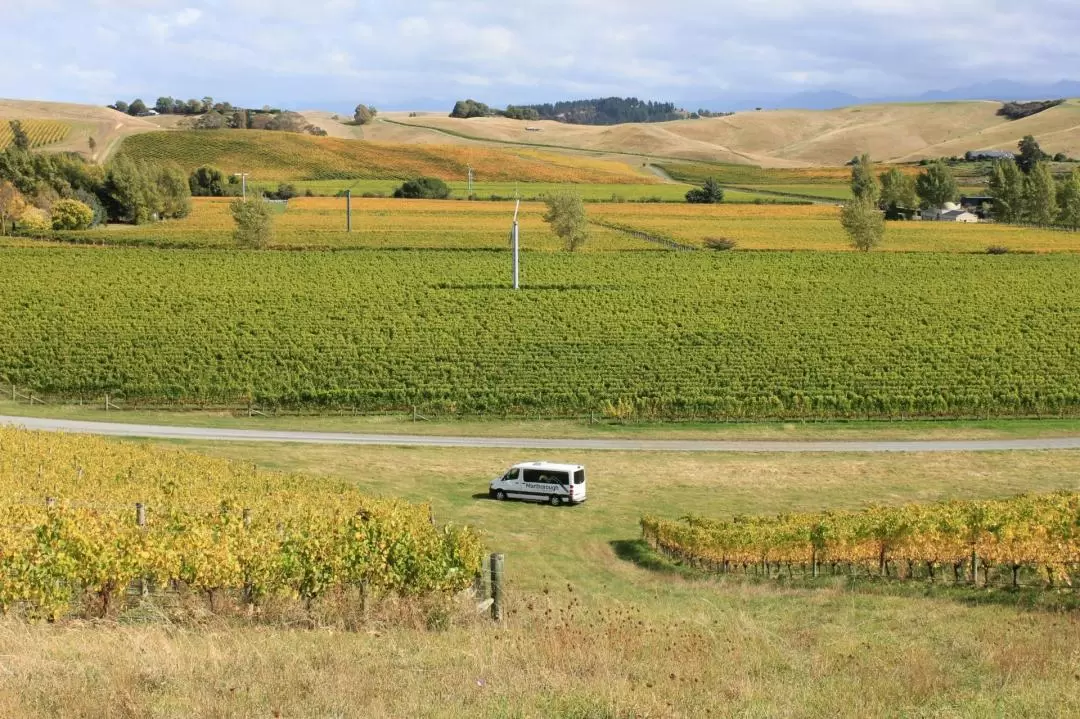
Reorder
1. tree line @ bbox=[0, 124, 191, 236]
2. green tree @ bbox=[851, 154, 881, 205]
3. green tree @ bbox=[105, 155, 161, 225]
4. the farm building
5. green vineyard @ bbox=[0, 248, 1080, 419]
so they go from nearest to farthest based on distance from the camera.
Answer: green vineyard @ bbox=[0, 248, 1080, 419] < tree line @ bbox=[0, 124, 191, 236] < green tree @ bbox=[105, 155, 161, 225] < the farm building < green tree @ bbox=[851, 154, 881, 205]

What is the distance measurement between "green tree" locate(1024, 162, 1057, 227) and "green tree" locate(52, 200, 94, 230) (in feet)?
427

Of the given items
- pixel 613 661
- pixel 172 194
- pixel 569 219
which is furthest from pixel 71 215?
pixel 613 661

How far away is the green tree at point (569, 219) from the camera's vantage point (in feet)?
368

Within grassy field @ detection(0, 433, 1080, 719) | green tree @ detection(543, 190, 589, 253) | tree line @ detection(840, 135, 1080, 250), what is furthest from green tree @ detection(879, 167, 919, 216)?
grassy field @ detection(0, 433, 1080, 719)

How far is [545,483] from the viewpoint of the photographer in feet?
133

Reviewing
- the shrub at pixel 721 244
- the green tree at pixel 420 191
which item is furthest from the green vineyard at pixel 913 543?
the green tree at pixel 420 191

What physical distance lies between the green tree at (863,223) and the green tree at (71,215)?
85219 millimetres

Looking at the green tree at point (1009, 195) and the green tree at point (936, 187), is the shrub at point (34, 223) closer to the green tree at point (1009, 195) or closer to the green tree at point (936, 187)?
the green tree at point (936, 187)

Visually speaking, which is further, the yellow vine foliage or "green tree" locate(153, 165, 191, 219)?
"green tree" locate(153, 165, 191, 219)

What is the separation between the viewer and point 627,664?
14094 mm

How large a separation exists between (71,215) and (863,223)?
289 feet

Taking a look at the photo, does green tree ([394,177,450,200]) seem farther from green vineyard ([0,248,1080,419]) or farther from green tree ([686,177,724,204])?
green vineyard ([0,248,1080,419])

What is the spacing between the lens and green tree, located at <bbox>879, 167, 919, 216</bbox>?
171m

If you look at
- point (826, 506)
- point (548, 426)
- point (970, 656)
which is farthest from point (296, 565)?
point (548, 426)
